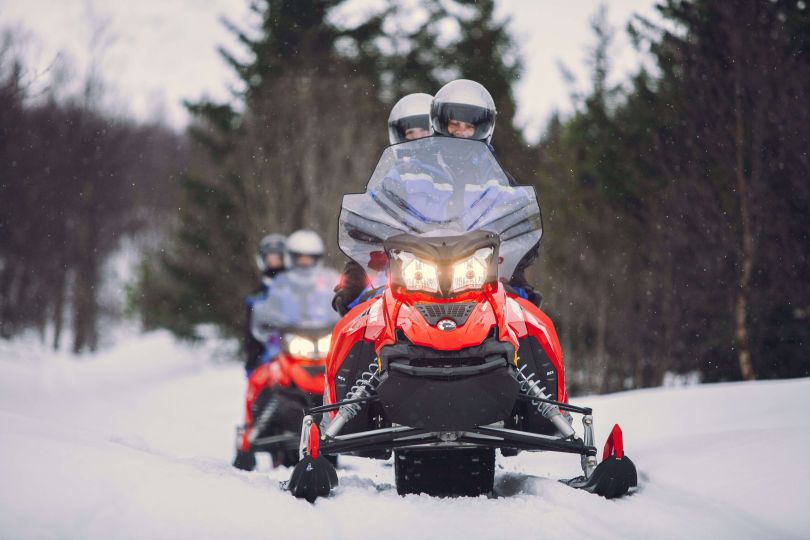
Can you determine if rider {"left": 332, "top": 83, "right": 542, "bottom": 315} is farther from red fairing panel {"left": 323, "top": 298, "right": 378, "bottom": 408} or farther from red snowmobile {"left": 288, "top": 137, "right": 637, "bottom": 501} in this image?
red fairing panel {"left": 323, "top": 298, "right": 378, "bottom": 408}

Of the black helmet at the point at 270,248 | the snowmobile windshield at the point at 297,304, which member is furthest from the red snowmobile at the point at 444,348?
the black helmet at the point at 270,248

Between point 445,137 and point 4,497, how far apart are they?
2591 millimetres

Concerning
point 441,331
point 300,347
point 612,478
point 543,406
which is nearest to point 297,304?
point 300,347

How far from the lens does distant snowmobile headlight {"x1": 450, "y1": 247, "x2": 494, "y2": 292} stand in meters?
4.10

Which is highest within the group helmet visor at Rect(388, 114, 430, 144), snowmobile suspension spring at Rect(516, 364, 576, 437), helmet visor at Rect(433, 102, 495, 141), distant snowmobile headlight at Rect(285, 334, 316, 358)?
helmet visor at Rect(388, 114, 430, 144)

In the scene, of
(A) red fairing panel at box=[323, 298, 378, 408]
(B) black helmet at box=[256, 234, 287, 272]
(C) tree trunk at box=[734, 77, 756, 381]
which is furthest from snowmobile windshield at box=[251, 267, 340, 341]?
(C) tree trunk at box=[734, 77, 756, 381]

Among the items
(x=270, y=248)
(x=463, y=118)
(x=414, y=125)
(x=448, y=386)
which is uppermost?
(x=414, y=125)

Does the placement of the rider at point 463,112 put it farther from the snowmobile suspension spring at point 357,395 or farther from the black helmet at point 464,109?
the snowmobile suspension spring at point 357,395

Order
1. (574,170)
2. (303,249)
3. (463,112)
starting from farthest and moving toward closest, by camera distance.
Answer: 1. (574,170)
2. (303,249)
3. (463,112)

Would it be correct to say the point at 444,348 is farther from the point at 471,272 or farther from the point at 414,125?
the point at 414,125

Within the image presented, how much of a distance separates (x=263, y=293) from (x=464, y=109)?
14.3 feet

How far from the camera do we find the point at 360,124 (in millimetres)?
19422

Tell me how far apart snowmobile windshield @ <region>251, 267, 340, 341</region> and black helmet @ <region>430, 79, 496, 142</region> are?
2814 millimetres

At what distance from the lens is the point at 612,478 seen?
4.19 metres
